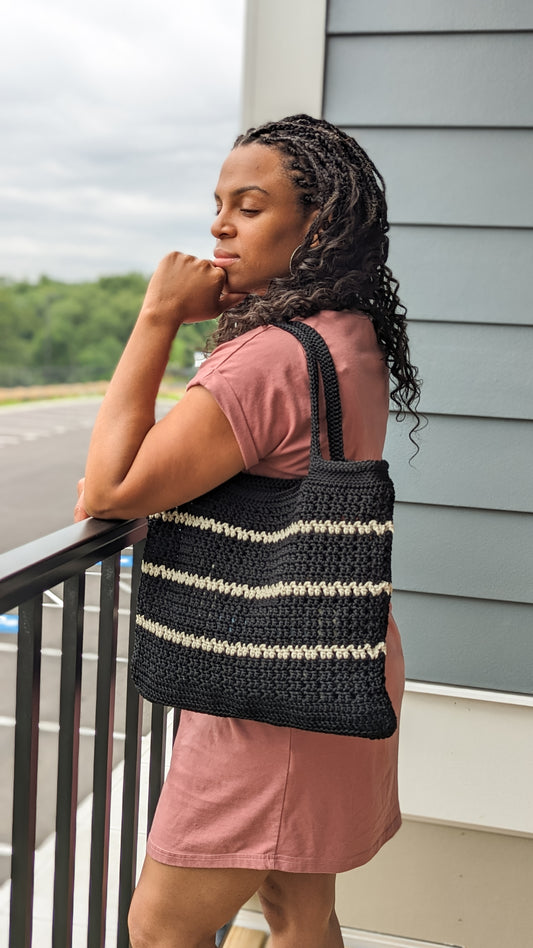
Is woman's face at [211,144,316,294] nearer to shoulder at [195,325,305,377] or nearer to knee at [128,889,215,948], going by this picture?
shoulder at [195,325,305,377]

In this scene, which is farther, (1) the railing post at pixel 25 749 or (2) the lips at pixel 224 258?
(2) the lips at pixel 224 258

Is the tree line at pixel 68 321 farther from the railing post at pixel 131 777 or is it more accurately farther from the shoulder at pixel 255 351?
the shoulder at pixel 255 351

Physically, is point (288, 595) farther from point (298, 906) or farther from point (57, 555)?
point (298, 906)

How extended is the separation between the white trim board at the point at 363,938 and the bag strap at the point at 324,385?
139 centimetres

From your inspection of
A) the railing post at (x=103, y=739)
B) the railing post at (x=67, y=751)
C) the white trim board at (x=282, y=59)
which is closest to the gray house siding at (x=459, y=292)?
the white trim board at (x=282, y=59)

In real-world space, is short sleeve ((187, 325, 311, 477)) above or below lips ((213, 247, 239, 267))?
below

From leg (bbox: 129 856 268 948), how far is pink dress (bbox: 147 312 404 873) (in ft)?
0.07

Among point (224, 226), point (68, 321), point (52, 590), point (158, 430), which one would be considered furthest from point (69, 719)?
point (68, 321)

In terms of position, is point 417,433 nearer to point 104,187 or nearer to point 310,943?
point 310,943

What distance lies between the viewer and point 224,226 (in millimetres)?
1032

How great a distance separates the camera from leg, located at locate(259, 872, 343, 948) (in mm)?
1167

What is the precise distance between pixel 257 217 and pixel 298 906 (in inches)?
36.5

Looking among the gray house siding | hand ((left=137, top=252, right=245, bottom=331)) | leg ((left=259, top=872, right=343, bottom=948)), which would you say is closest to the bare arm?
hand ((left=137, top=252, right=245, bottom=331))

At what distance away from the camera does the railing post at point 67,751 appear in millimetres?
1011
